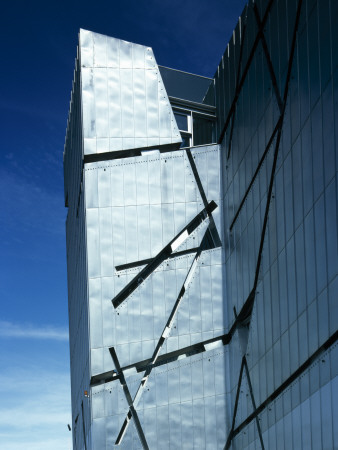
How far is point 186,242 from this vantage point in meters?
25.2

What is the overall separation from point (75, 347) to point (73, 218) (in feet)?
19.1

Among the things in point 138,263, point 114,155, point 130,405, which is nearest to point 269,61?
point 114,155

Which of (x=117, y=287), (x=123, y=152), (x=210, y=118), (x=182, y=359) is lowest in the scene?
(x=182, y=359)

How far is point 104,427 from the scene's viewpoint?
23.8 m

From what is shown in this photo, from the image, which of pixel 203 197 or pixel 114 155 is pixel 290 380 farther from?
pixel 114 155

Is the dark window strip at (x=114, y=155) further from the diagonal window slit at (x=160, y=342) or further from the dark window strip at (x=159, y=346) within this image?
the dark window strip at (x=159, y=346)

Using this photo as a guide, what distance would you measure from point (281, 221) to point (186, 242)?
21.9 feet

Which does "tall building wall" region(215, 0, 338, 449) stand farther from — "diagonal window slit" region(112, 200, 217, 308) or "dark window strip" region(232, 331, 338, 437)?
"diagonal window slit" region(112, 200, 217, 308)

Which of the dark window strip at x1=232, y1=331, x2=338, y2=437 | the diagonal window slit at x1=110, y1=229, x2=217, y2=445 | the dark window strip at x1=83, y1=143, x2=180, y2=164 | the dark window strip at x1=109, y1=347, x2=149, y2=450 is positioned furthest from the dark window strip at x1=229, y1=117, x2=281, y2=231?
the dark window strip at x1=232, y1=331, x2=338, y2=437

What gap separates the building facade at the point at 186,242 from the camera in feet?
65.4

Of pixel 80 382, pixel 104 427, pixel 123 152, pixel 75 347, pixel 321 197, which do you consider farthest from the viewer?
pixel 75 347

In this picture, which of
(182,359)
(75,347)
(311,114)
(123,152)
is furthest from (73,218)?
(311,114)

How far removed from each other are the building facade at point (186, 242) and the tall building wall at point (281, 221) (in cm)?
9

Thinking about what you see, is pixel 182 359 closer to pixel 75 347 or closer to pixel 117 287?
pixel 117 287
